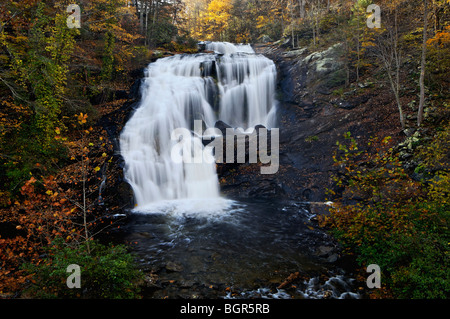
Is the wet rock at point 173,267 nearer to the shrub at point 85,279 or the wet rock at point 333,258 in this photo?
the shrub at point 85,279

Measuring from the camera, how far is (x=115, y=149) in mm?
13273

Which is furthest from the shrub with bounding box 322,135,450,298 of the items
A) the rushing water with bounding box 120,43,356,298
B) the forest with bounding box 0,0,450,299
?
the rushing water with bounding box 120,43,356,298

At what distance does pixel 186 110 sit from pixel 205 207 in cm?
872

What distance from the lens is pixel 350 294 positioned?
5.12 m

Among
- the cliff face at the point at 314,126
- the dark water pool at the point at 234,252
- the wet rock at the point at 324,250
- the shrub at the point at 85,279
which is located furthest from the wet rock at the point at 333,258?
the cliff face at the point at 314,126

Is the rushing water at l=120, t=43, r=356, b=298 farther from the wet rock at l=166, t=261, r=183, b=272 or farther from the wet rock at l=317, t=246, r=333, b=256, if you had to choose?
the wet rock at l=317, t=246, r=333, b=256

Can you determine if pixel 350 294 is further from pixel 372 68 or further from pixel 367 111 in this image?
pixel 372 68

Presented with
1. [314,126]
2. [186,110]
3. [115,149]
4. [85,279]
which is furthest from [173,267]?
[186,110]

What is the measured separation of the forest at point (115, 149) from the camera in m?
4.68

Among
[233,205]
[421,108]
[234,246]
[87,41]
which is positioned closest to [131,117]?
[87,41]

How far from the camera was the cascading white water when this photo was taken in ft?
42.7

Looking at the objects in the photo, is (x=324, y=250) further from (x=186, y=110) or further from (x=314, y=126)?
(x=186, y=110)

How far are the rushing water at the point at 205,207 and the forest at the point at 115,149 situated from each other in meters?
1.03

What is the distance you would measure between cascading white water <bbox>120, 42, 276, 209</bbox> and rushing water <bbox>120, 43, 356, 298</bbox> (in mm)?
60
